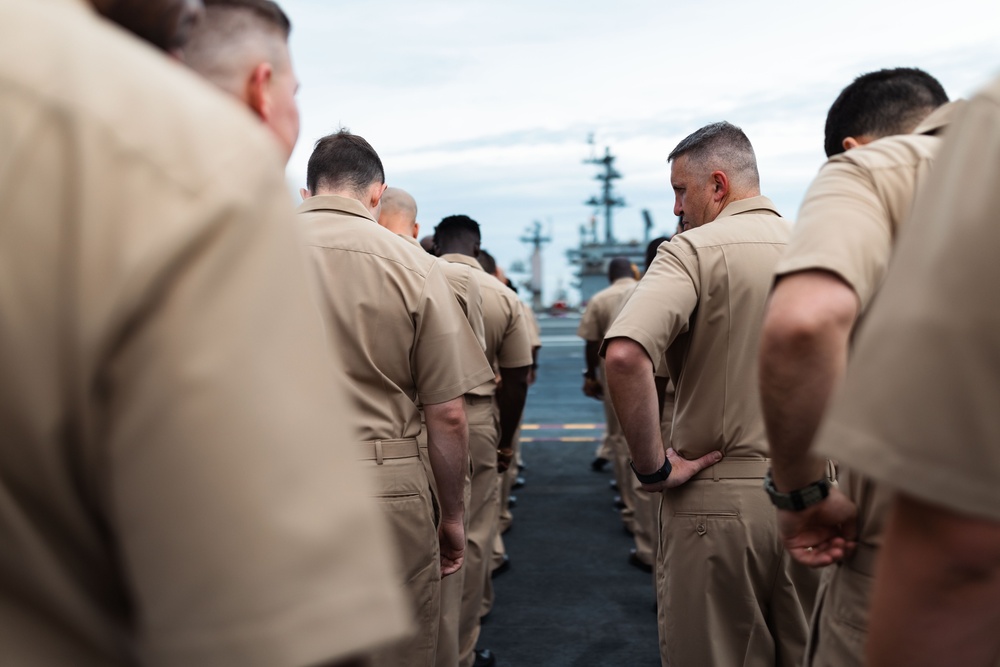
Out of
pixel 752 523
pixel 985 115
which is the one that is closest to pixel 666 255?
pixel 752 523

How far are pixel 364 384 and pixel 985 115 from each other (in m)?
2.54

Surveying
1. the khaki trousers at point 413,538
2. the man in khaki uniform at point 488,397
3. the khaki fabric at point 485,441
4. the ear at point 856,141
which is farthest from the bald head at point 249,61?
the man in khaki uniform at point 488,397

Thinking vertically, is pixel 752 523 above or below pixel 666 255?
below

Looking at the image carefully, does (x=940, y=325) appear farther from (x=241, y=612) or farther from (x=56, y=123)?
(x=56, y=123)

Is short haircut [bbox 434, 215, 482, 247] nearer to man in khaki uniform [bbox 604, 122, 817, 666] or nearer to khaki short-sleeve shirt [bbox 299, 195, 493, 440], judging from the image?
khaki short-sleeve shirt [bbox 299, 195, 493, 440]

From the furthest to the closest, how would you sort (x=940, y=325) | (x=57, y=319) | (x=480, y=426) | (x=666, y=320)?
(x=480, y=426) → (x=666, y=320) → (x=940, y=325) → (x=57, y=319)

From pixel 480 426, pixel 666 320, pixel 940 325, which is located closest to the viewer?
pixel 940 325

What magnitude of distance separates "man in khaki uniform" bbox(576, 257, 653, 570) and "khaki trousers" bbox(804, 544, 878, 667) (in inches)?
199

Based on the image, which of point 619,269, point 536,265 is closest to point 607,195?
point 536,265

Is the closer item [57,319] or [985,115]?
[57,319]

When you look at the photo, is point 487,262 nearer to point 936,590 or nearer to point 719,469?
point 719,469

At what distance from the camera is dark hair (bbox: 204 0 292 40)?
1.68 meters

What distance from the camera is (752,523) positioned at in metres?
3.20

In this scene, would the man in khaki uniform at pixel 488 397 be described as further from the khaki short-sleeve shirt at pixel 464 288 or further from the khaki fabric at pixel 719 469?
the khaki fabric at pixel 719 469
